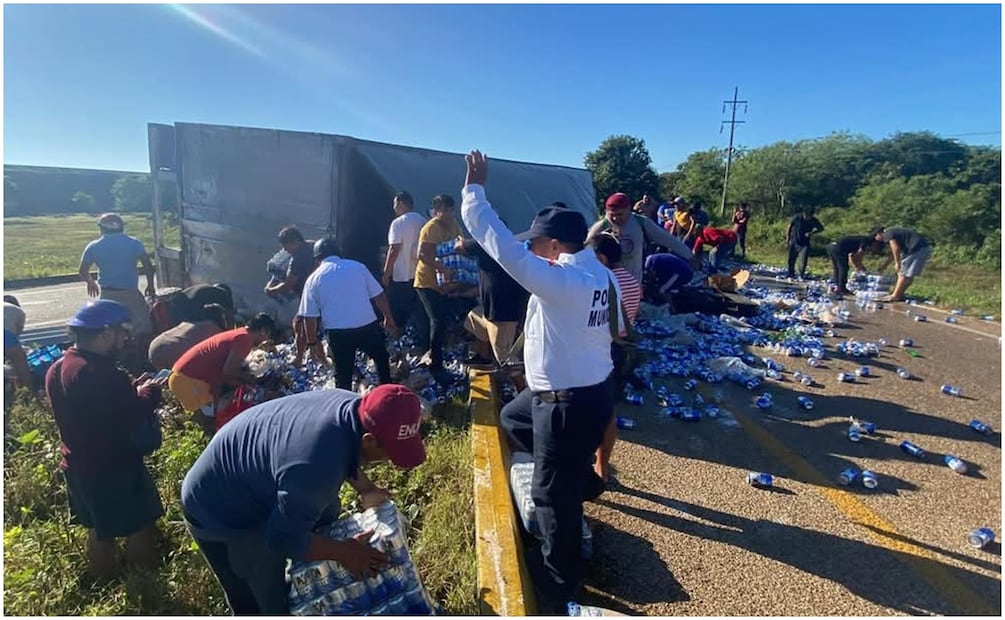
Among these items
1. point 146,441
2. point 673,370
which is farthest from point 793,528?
point 146,441

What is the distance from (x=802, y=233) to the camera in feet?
42.6

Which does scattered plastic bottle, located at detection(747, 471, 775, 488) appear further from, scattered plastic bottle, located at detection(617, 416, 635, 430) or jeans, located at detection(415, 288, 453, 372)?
jeans, located at detection(415, 288, 453, 372)

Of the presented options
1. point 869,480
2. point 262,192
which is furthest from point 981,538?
point 262,192

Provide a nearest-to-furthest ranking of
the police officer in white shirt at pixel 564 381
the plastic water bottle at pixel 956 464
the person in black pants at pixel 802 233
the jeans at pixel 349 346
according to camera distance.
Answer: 1. the police officer in white shirt at pixel 564 381
2. the plastic water bottle at pixel 956 464
3. the jeans at pixel 349 346
4. the person in black pants at pixel 802 233

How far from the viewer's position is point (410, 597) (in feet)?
8.07

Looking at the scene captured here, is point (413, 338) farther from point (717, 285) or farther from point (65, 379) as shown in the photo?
point (717, 285)

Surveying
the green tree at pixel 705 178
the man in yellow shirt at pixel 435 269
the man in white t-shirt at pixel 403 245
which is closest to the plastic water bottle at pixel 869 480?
the man in yellow shirt at pixel 435 269

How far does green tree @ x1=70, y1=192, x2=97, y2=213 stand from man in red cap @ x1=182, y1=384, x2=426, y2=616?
33.9 metres

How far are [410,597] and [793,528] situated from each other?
92.7 inches

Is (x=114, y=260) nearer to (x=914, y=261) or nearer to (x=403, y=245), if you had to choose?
(x=403, y=245)

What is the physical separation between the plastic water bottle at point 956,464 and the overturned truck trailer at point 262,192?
20.3 ft

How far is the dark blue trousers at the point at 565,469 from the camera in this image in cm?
272

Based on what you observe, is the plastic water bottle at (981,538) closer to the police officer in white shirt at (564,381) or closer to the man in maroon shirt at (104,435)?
the police officer in white shirt at (564,381)

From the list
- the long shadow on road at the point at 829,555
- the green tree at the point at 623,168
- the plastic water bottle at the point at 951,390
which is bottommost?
the long shadow on road at the point at 829,555
